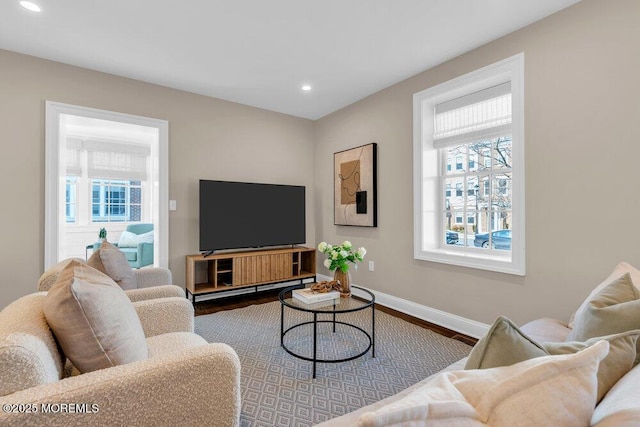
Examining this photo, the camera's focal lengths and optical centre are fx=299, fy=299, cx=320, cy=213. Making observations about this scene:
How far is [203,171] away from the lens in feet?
12.6

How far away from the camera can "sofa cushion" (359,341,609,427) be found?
0.53 metres

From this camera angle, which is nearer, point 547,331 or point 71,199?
point 547,331

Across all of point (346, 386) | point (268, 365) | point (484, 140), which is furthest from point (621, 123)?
point (268, 365)

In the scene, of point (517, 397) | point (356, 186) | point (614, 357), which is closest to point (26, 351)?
point (517, 397)

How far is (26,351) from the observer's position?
33.3 inches

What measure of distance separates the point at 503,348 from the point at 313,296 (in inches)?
64.4

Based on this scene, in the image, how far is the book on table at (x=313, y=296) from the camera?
221 cm

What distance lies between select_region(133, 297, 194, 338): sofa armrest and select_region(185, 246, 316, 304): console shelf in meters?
1.75

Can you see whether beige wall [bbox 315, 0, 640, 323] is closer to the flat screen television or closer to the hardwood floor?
the hardwood floor

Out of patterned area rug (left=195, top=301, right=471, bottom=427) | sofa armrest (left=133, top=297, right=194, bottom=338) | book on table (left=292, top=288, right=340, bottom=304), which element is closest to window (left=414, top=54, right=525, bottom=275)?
patterned area rug (left=195, top=301, right=471, bottom=427)

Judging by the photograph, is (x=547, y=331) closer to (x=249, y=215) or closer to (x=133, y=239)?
(x=249, y=215)

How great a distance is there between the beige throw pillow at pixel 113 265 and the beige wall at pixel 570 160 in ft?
8.96

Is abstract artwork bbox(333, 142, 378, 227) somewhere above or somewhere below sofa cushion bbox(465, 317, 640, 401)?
above

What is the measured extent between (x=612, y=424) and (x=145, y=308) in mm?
1901
